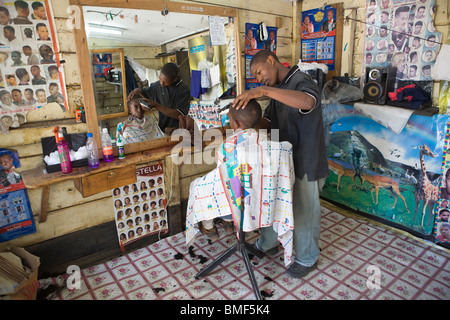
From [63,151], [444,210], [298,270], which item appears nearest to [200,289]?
[298,270]

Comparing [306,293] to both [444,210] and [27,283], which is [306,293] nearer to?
[444,210]

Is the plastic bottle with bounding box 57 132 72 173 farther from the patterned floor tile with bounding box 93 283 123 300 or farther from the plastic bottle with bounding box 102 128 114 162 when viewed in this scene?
the patterned floor tile with bounding box 93 283 123 300

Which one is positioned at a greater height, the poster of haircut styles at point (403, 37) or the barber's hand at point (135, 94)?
the poster of haircut styles at point (403, 37)

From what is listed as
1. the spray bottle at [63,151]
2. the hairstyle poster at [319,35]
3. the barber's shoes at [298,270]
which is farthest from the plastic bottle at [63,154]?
the hairstyle poster at [319,35]

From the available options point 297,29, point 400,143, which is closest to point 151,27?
point 297,29

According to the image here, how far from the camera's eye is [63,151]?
70.9 inches

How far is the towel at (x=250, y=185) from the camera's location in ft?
5.78

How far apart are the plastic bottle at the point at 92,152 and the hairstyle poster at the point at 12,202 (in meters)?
0.45

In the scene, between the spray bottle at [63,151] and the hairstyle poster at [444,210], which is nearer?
the spray bottle at [63,151]

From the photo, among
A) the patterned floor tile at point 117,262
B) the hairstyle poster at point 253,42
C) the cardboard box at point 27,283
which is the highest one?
the hairstyle poster at point 253,42

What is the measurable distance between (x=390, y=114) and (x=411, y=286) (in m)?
1.35

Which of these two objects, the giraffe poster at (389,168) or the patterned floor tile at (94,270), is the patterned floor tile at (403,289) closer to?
the giraffe poster at (389,168)
